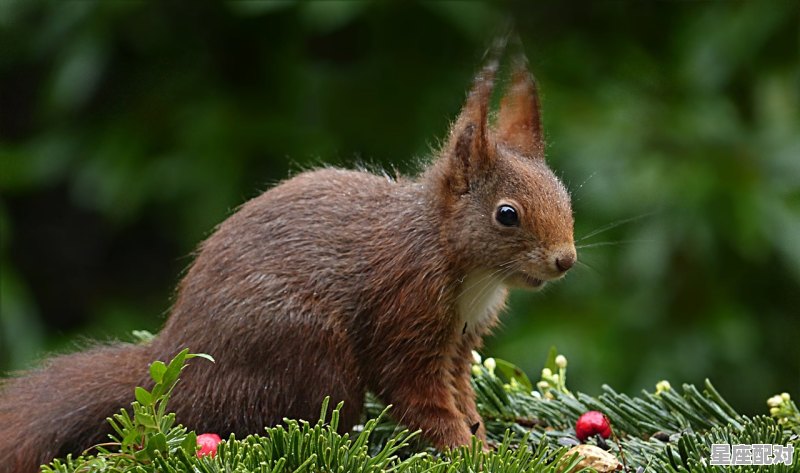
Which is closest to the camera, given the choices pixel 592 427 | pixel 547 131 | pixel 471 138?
pixel 592 427

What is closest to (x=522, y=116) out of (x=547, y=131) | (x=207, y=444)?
(x=207, y=444)

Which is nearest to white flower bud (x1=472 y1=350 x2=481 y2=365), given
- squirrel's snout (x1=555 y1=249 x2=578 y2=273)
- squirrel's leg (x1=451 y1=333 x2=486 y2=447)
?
squirrel's leg (x1=451 y1=333 x2=486 y2=447)

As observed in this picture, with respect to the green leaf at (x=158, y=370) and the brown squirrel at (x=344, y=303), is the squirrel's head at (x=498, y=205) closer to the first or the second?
the brown squirrel at (x=344, y=303)

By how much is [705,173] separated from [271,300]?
7.15 feet

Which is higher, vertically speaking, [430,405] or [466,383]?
[466,383]

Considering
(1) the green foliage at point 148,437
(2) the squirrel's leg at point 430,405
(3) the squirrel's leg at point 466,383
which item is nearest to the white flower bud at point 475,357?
(3) the squirrel's leg at point 466,383

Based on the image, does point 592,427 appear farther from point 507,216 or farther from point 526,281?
point 507,216

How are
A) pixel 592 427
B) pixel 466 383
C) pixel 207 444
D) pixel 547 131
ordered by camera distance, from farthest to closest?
pixel 547 131, pixel 466 383, pixel 592 427, pixel 207 444

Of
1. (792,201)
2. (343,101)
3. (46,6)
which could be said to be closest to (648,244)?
(792,201)

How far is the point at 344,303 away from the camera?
228cm

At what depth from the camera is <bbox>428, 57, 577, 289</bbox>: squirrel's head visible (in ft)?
7.34

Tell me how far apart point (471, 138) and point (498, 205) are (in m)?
0.14

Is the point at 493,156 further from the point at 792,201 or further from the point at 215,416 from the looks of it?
the point at 792,201

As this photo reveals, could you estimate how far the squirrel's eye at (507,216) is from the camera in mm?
2252
